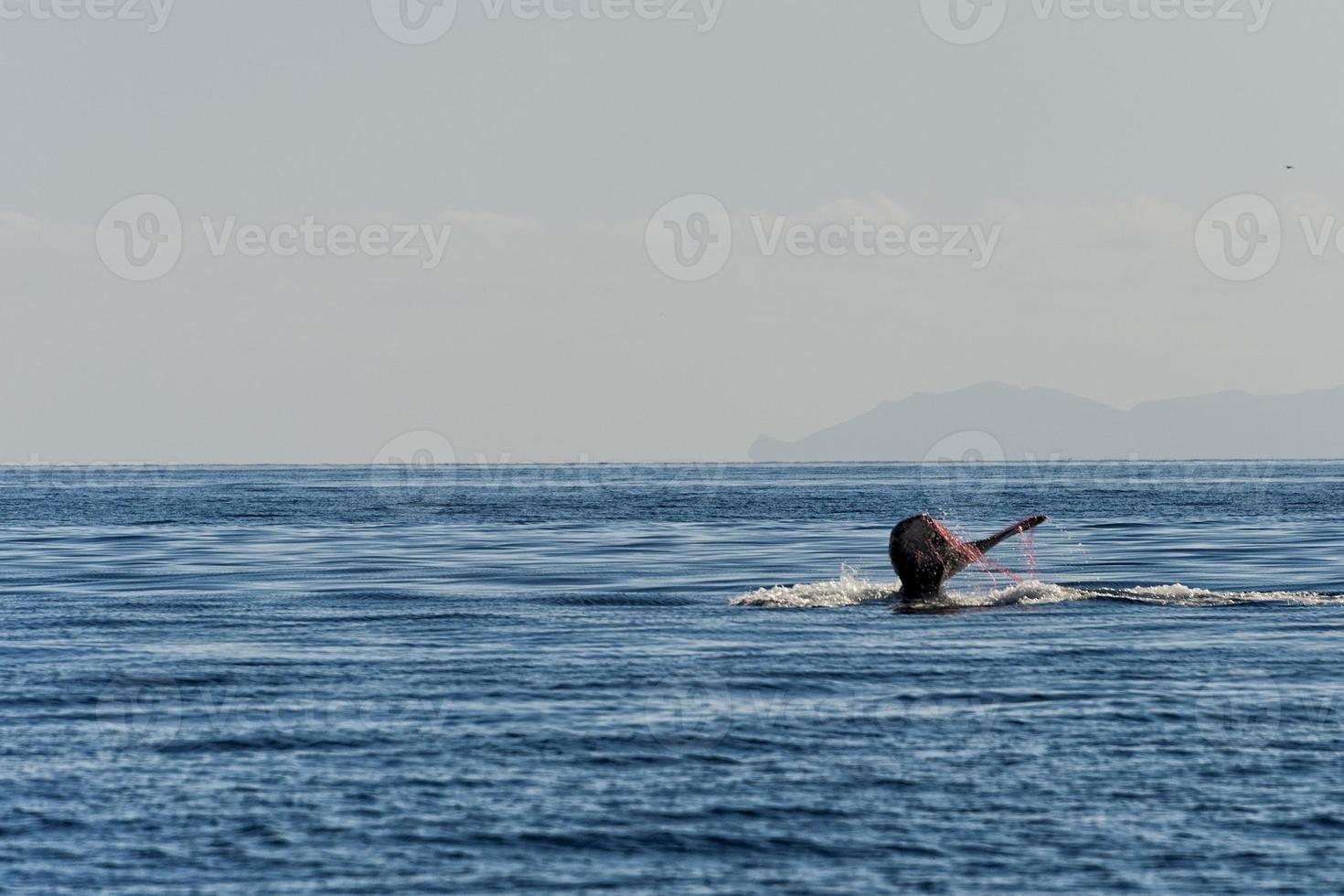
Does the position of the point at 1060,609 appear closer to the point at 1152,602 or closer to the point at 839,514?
the point at 1152,602

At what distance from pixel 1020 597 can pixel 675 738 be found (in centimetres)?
1636

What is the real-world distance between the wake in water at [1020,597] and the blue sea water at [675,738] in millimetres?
153

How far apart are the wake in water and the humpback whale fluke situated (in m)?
0.55

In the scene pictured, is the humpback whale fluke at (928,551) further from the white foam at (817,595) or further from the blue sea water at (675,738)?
the white foam at (817,595)

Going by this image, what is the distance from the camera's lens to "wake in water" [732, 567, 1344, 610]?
3166 cm

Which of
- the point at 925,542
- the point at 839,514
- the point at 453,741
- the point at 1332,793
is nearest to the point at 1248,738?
the point at 1332,793

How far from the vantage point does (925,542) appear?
3231cm

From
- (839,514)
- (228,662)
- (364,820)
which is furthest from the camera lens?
(839,514)

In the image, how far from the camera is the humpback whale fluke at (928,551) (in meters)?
32.2

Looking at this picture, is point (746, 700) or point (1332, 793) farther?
point (746, 700)

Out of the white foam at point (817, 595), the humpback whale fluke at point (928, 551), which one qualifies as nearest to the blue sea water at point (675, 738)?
the white foam at point (817, 595)

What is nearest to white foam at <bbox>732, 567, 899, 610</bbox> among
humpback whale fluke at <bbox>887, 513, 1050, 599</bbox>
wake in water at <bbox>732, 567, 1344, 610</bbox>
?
wake in water at <bbox>732, 567, 1344, 610</bbox>

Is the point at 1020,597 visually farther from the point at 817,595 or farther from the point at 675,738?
the point at 675,738

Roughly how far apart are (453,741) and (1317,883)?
30.2ft
